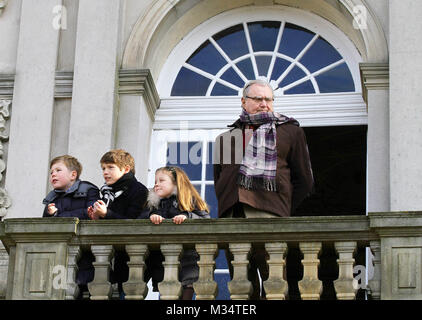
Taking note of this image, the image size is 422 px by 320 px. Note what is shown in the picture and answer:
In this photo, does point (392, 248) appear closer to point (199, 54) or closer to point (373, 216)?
point (373, 216)

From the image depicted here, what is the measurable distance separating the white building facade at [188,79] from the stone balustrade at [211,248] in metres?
2.11

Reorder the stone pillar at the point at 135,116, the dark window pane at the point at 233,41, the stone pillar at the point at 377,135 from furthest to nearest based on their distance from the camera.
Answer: the dark window pane at the point at 233,41, the stone pillar at the point at 135,116, the stone pillar at the point at 377,135

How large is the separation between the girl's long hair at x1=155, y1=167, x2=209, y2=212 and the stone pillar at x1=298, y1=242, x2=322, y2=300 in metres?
0.97

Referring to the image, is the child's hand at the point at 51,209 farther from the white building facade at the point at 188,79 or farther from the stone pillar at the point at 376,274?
the stone pillar at the point at 376,274

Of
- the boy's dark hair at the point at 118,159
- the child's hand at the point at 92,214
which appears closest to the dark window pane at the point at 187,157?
the boy's dark hair at the point at 118,159

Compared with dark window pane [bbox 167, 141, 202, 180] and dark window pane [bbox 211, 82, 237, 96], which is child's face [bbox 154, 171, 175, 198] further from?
dark window pane [bbox 211, 82, 237, 96]

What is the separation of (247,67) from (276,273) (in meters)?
4.23

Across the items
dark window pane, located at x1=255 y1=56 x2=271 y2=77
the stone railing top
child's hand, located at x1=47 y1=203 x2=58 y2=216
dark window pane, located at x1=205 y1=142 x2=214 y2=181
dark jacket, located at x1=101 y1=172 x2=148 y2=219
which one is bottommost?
the stone railing top

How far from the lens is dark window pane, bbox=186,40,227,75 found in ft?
48.3

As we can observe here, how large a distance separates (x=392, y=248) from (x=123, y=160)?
2389mm

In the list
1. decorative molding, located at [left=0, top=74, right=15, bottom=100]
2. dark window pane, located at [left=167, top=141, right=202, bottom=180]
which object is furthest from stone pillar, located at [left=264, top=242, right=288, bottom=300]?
decorative molding, located at [left=0, top=74, right=15, bottom=100]

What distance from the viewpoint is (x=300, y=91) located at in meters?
14.5

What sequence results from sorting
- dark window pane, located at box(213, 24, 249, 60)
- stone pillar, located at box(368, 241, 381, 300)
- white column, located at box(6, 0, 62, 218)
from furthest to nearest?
dark window pane, located at box(213, 24, 249, 60) < white column, located at box(6, 0, 62, 218) < stone pillar, located at box(368, 241, 381, 300)

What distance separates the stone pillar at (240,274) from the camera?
10805mm
